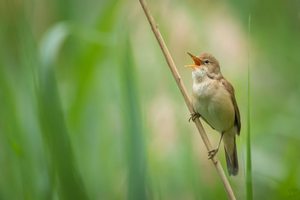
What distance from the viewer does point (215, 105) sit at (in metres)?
3.38

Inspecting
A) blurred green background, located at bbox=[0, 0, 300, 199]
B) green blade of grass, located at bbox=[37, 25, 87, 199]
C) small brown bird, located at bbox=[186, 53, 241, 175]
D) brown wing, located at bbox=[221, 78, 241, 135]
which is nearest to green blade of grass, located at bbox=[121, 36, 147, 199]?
blurred green background, located at bbox=[0, 0, 300, 199]

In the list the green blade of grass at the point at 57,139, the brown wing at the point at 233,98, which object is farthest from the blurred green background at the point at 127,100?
the brown wing at the point at 233,98

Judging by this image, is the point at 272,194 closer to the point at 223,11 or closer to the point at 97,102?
the point at 97,102

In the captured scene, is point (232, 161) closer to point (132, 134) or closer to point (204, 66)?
point (204, 66)

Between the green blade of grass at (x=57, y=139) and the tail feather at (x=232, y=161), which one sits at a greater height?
the green blade of grass at (x=57, y=139)

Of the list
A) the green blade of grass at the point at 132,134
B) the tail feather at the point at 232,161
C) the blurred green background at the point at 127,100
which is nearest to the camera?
the green blade of grass at the point at 132,134

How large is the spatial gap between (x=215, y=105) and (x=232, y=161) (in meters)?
0.31

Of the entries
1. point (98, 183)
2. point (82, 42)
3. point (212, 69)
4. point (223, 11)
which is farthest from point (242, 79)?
point (98, 183)

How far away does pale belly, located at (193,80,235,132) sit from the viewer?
3.33 meters

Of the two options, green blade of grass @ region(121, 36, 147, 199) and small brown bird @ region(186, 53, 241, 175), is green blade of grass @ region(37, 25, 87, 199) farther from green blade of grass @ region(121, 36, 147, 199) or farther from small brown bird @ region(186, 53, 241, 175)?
small brown bird @ region(186, 53, 241, 175)

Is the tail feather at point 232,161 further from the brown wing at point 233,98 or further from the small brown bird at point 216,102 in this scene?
the brown wing at point 233,98

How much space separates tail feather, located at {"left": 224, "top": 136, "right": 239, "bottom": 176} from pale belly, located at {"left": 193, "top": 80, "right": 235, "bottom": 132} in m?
0.12

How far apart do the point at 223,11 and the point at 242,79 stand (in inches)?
18.6

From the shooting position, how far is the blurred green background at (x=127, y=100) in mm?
2312
